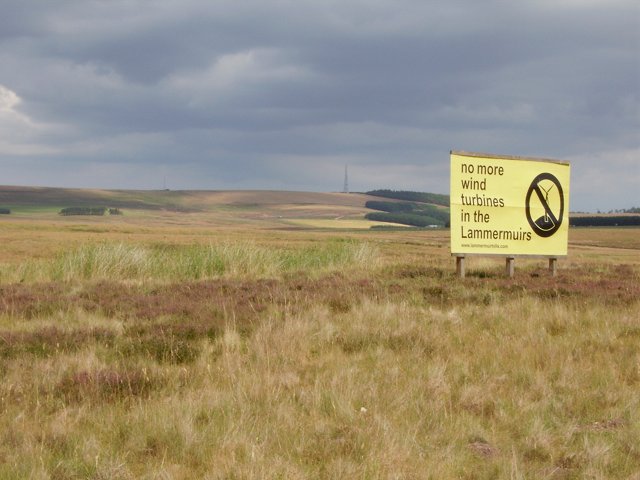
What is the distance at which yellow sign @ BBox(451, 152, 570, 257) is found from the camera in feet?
63.4

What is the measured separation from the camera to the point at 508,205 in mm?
20016

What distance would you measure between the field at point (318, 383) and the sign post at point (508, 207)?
407 cm

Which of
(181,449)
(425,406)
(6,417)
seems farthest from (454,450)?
(6,417)

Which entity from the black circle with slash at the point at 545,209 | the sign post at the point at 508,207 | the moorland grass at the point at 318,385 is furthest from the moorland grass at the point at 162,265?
the black circle with slash at the point at 545,209

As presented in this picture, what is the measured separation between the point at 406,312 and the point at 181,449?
7115 millimetres

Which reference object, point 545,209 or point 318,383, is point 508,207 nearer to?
point 545,209

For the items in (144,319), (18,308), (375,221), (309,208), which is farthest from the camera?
(309,208)

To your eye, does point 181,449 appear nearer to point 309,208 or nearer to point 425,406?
point 425,406

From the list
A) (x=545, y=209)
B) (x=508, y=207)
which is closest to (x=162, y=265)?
(x=508, y=207)

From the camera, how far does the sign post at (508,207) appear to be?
1933 cm

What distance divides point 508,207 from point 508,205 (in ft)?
0.20

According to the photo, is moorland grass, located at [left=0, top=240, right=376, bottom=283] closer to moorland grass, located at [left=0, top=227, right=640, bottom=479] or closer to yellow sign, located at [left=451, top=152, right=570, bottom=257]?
yellow sign, located at [left=451, top=152, right=570, bottom=257]

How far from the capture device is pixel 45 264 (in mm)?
21672

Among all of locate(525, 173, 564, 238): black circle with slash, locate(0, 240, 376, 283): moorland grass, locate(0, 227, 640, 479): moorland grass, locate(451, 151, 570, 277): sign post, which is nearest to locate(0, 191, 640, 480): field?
locate(0, 227, 640, 479): moorland grass
